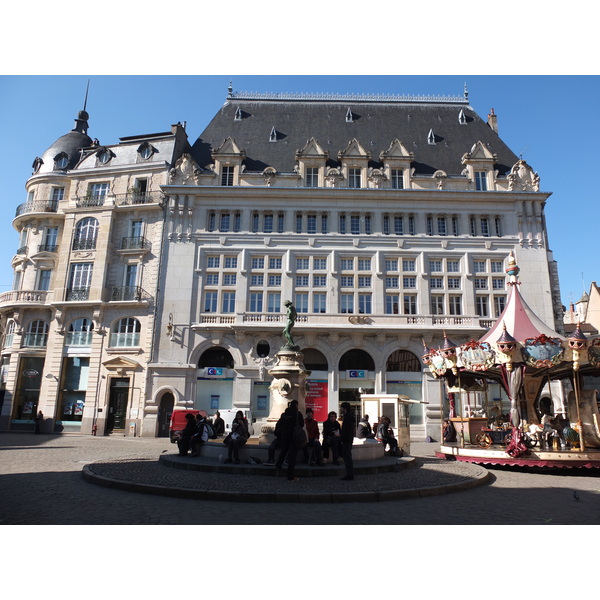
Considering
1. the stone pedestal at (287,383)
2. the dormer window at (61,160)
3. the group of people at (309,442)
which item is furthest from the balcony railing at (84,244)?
the group of people at (309,442)

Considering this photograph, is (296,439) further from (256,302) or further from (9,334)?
(9,334)

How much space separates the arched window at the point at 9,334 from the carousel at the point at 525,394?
2817 cm

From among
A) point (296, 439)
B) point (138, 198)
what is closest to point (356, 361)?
point (138, 198)

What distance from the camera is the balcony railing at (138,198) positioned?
32.9 metres

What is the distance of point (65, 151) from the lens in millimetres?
36812

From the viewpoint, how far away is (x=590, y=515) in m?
8.02

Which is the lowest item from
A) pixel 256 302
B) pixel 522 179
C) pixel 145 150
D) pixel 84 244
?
pixel 256 302

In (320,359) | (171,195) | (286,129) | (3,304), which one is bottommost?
(320,359)

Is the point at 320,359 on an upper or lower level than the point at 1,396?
upper

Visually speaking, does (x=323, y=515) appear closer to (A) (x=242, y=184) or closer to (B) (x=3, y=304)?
(A) (x=242, y=184)

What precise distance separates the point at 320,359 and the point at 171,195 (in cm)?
1507

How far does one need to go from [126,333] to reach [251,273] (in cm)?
909

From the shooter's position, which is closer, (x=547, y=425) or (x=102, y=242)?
(x=547, y=425)

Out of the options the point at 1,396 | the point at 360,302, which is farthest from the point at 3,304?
the point at 360,302
